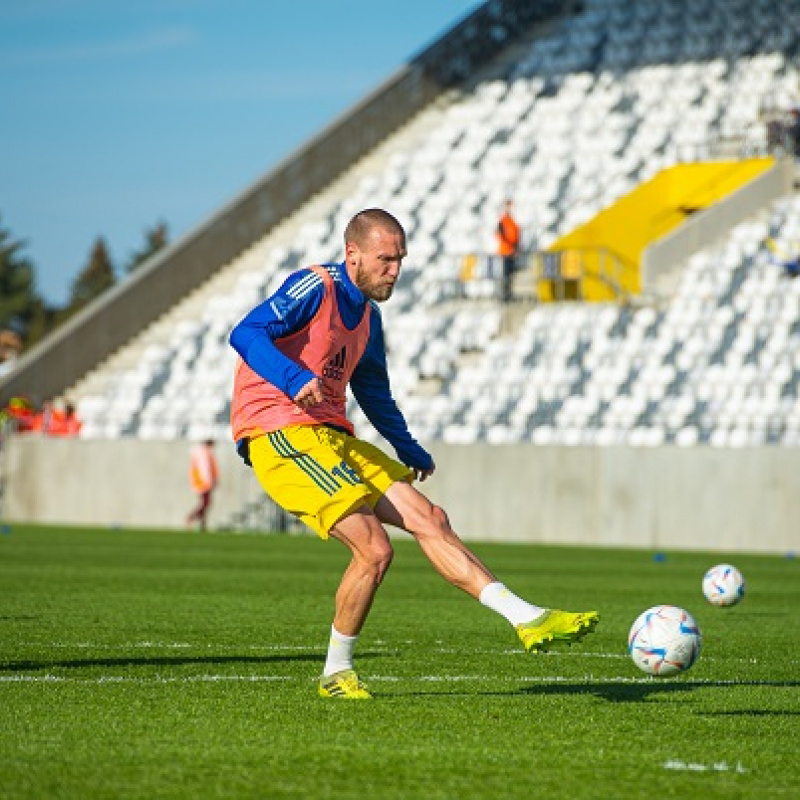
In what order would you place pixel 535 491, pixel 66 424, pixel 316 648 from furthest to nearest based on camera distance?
1. pixel 66 424
2. pixel 535 491
3. pixel 316 648

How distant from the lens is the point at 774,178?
32375 millimetres

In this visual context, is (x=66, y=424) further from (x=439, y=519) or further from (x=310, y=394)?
(x=310, y=394)

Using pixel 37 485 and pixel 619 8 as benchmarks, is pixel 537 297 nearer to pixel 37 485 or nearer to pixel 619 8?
pixel 37 485

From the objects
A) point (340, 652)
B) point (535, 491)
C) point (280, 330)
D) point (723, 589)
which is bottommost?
point (723, 589)

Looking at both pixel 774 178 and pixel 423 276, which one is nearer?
pixel 774 178

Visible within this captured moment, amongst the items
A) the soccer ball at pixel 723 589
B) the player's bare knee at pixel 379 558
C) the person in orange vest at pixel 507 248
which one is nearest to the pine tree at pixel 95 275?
the person in orange vest at pixel 507 248

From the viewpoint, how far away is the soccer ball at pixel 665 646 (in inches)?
307

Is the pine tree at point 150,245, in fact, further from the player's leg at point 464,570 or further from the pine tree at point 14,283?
the player's leg at point 464,570

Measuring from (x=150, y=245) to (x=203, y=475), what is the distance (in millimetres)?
90806

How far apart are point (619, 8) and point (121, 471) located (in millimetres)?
16636

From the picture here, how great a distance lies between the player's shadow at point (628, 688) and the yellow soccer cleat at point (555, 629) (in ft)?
2.42

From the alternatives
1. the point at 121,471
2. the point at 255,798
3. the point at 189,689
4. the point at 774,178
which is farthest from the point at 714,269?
the point at 255,798

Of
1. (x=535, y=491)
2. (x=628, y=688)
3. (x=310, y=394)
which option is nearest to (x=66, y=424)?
(x=535, y=491)

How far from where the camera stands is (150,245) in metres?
119
